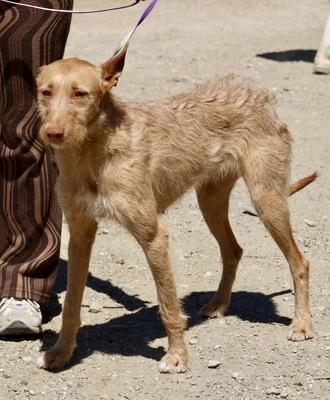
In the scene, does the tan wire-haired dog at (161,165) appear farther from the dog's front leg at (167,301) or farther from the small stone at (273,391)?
the small stone at (273,391)

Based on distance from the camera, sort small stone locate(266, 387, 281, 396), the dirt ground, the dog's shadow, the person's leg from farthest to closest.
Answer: the person's leg
the dog's shadow
the dirt ground
small stone locate(266, 387, 281, 396)

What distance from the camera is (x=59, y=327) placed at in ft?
20.3

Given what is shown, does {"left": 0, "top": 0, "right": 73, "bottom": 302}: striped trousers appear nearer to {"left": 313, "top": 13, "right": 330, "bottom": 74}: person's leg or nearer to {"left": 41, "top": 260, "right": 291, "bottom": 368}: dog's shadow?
{"left": 41, "top": 260, "right": 291, "bottom": 368}: dog's shadow

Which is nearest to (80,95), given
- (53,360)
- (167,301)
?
(167,301)

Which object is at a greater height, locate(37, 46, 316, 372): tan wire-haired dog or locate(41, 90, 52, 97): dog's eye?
locate(41, 90, 52, 97): dog's eye

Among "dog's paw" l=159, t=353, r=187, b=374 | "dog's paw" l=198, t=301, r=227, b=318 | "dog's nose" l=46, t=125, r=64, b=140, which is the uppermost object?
"dog's nose" l=46, t=125, r=64, b=140

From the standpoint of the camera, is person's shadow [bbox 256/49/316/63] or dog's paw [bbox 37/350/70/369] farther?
person's shadow [bbox 256/49/316/63]

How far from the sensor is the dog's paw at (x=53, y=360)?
5574 mm

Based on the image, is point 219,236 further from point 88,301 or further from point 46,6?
point 46,6

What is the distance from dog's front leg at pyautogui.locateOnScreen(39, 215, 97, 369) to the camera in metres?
5.59

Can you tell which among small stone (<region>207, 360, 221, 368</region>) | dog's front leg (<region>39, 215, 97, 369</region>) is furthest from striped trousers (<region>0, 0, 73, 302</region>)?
small stone (<region>207, 360, 221, 368</region>)

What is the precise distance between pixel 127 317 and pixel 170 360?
89cm

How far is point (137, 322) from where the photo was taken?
6.20 metres

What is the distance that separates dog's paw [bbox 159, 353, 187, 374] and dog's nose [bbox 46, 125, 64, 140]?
1449 mm
